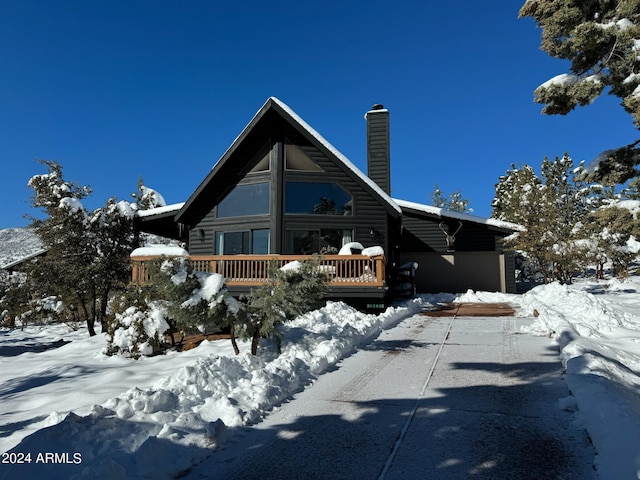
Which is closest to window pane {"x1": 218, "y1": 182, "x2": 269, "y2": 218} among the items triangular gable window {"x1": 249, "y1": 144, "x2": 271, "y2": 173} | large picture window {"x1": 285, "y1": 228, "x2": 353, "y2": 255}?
triangular gable window {"x1": 249, "y1": 144, "x2": 271, "y2": 173}

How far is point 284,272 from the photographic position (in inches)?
283

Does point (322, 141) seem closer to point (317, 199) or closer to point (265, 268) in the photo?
point (317, 199)

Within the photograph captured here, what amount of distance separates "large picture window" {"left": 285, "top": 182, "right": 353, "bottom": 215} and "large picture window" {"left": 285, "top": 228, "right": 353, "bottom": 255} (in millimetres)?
737

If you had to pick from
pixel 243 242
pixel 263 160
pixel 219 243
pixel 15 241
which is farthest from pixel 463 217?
pixel 15 241

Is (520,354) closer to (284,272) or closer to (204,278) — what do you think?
(284,272)

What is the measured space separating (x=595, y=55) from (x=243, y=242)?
41.0ft

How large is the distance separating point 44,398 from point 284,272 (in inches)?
163

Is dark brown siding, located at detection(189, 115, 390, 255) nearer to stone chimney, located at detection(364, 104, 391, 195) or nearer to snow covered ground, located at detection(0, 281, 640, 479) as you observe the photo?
stone chimney, located at detection(364, 104, 391, 195)

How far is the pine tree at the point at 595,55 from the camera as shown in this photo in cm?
940

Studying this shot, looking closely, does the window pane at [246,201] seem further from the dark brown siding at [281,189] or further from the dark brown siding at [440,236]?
the dark brown siding at [440,236]

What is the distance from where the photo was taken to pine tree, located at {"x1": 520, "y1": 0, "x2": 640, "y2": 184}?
9398mm

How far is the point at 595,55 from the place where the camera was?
33.7 ft

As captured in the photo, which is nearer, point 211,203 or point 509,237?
point 211,203

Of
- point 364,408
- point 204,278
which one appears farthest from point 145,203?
point 364,408
